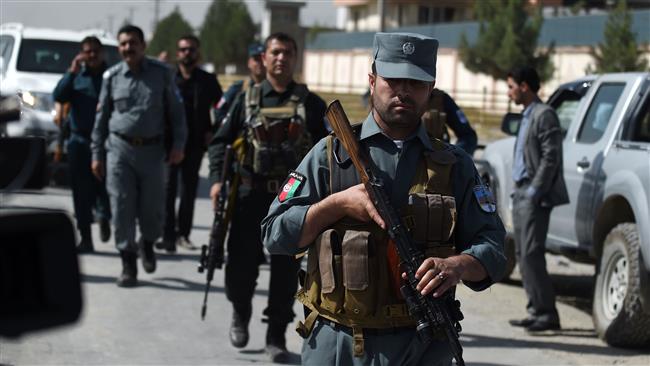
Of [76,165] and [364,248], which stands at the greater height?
[364,248]

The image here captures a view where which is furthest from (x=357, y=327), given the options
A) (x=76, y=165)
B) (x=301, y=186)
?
(x=76, y=165)

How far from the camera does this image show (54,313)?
1.89 m

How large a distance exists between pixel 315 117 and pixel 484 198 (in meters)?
3.30

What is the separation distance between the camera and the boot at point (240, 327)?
24.7 ft

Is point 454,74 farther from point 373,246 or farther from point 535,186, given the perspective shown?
point 373,246

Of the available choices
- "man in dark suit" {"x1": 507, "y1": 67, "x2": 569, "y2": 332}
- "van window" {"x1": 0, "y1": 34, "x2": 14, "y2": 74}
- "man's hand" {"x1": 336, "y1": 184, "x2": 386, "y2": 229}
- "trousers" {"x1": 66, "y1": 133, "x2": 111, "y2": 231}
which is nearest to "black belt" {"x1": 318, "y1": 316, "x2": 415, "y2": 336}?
"man's hand" {"x1": 336, "y1": 184, "x2": 386, "y2": 229}

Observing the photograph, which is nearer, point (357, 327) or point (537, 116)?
point (357, 327)

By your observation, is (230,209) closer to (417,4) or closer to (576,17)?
(576,17)

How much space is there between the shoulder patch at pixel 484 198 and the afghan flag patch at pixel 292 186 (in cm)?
57

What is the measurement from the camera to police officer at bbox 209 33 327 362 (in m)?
7.32

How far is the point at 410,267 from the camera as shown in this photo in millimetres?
3965

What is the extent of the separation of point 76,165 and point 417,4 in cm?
7097

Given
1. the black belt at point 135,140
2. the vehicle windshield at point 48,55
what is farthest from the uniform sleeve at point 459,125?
the vehicle windshield at point 48,55

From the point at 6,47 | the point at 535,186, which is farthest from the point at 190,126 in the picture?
the point at 6,47
